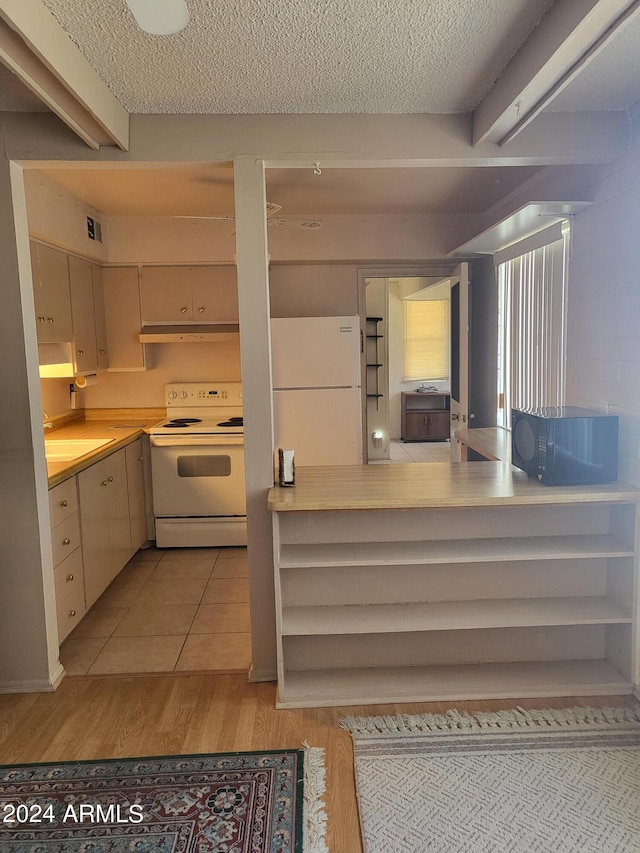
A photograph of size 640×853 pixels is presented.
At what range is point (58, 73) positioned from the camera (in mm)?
1831

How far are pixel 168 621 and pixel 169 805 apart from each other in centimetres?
145

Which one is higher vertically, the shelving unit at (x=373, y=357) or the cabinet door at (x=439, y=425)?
the shelving unit at (x=373, y=357)

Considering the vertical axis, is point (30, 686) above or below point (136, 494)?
below

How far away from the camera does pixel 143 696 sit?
2615 millimetres

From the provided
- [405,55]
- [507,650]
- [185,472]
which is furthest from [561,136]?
[185,472]

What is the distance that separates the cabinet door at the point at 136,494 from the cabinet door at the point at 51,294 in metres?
0.90

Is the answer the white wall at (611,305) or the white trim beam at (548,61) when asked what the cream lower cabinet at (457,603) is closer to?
the white wall at (611,305)

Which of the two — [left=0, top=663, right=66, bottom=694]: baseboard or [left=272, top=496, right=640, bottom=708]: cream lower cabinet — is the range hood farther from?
[left=0, top=663, right=66, bottom=694]: baseboard

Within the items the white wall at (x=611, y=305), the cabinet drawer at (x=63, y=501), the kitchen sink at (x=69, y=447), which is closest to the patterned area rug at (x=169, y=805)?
the cabinet drawer at (x=63, y=501)

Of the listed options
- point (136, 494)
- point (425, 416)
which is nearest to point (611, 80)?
point (136, 494)

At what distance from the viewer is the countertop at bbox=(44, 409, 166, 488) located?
313cm

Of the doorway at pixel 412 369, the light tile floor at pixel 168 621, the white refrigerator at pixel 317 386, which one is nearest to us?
the light tile floor at pixel 168 621

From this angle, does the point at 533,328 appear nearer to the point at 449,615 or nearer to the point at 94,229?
the point at 449,615

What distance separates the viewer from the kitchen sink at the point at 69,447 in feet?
11.3
